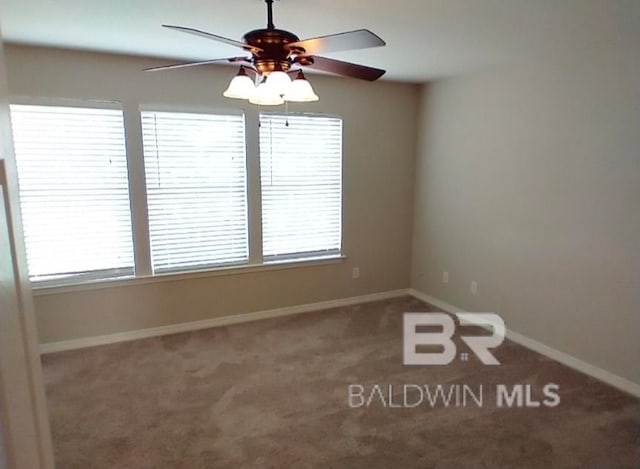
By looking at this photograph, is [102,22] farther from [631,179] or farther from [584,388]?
[584,388]

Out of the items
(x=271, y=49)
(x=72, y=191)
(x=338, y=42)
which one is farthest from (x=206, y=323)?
(x=338, y=42)

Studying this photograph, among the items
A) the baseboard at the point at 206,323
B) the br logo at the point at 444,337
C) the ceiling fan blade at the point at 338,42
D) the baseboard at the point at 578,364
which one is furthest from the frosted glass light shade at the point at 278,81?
the baseboard at the point at 578,364

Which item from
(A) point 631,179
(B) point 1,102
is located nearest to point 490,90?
(A) point 631,179

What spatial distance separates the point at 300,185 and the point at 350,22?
1.94 metres

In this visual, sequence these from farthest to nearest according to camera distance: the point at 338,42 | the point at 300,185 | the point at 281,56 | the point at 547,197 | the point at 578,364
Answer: the point at 300,185 → the point at 547,197 → the point at 578,364 → the point at 281,56 → the point at 338,42

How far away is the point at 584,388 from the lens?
112 inches

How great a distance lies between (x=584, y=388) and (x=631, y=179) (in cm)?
145

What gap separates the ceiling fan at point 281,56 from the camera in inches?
69.6

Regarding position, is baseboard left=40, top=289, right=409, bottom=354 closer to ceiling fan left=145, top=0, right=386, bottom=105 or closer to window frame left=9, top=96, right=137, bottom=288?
window frame left=9, top=96, right=137, bottom=288

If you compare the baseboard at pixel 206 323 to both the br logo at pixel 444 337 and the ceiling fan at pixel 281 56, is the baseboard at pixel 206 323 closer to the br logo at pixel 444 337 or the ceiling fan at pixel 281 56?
the br logo at pixel 444 337

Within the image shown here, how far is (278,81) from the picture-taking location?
1939 millimetres

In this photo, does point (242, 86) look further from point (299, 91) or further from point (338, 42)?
point (338, 42)

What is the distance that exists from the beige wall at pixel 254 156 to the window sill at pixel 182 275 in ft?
0.13

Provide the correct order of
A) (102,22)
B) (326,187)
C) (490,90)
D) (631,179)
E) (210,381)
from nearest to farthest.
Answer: (102,22), (631,179), (210,381), (490,90), (326,187)
